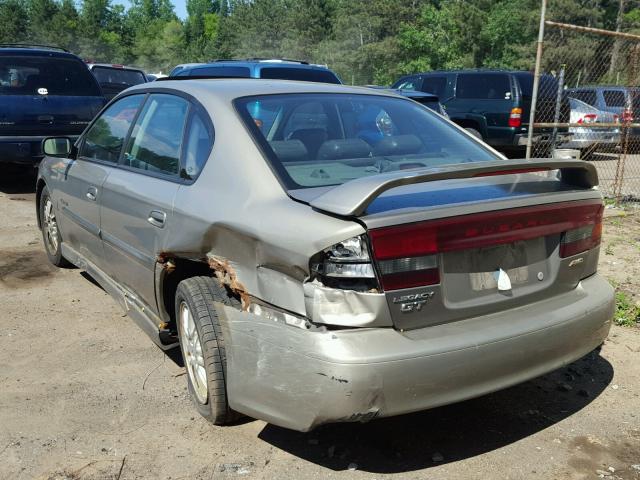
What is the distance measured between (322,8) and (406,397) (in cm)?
5854

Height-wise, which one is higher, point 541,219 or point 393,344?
point 541,219

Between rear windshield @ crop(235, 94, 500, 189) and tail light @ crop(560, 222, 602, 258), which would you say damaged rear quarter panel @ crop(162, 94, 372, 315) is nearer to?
rear windshield @ crop(235, 94, 500, 189)

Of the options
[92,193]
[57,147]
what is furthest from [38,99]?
[92,193]

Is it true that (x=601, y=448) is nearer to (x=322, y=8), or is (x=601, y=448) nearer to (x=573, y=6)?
(x=573, y=6)

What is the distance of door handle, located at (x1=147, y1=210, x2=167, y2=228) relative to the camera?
3.38 meters

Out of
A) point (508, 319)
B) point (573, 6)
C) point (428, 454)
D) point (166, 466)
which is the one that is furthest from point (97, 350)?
point (573, 6)

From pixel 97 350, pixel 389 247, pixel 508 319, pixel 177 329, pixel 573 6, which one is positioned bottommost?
pixel 97 350

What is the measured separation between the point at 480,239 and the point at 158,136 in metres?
2.04

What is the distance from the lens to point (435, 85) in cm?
1468

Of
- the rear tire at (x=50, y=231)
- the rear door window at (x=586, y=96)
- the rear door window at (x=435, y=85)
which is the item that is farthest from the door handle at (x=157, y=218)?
the rear door window at (x=586, y=96)

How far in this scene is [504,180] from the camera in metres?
3.02

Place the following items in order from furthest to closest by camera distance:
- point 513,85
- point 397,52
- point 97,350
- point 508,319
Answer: point 397,52 → point 513,85 → point 97,350 → point 508,319

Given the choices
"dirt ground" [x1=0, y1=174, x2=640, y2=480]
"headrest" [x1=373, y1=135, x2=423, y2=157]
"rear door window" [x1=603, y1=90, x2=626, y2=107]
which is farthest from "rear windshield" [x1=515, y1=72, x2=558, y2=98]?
"headrest" [x1=373, y1=135, x2=423, y2=157]

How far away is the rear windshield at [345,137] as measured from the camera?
311cm
